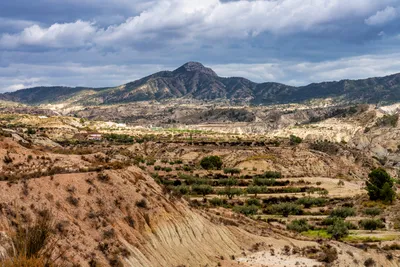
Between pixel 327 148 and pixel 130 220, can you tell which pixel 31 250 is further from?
pixel 327 148

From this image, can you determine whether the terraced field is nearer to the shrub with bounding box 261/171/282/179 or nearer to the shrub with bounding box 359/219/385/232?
the shrub with bounding box 261/171/282/179

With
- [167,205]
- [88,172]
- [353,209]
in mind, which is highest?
[88,172]

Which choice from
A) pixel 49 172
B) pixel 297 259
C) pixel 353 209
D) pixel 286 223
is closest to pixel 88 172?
pixel 49 172

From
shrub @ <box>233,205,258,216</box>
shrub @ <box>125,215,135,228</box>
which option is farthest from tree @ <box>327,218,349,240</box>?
shrub @ <box>125,215,135,228</box>

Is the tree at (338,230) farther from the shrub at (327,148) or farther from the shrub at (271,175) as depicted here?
the shrub at (327,148)

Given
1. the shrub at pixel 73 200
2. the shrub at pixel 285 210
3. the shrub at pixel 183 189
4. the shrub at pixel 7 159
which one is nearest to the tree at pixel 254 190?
the shrub at pixel 183 189

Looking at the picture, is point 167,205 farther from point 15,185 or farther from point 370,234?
point 370,234

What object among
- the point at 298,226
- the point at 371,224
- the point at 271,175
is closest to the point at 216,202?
the point at 298,226
